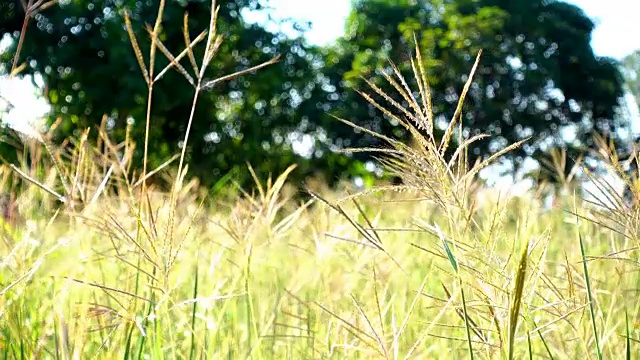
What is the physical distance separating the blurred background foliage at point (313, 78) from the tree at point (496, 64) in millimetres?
46

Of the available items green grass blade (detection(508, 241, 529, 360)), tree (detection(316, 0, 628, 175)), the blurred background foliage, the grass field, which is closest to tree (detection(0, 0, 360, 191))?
the blurred background foliage

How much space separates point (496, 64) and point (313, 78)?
674 cm

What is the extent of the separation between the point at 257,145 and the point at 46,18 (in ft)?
18.4

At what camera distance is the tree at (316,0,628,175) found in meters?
24.3

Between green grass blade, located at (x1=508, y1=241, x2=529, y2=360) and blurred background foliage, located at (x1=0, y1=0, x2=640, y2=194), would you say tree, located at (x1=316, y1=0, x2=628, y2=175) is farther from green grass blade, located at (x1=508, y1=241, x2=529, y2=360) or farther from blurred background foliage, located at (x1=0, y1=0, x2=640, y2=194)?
green grass blade, located at (x1=508, y1=241, x2=529, y2=360)

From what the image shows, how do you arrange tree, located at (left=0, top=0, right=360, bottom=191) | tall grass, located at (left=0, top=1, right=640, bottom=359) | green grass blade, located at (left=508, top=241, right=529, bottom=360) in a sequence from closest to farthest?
green grass blade, located at (left=508, top=241, right=529, bottom=360) → tall grass, located at (left=0, top=1, right=640, bottom=359) → tree, located at (left=0, top=0, right=360, bottom=191)

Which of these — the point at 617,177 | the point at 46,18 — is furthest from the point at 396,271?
the point at 46,18

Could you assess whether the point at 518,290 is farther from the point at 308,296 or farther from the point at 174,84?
the point at 174,84

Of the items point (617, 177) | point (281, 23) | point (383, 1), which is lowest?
point (617, 177)

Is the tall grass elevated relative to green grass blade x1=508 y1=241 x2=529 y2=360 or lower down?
elevated

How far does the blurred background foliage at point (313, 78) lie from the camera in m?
17.4

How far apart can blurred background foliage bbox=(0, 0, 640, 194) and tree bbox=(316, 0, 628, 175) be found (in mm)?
46

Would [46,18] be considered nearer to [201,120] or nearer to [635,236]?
[201,120]

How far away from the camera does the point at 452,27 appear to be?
2525cm
